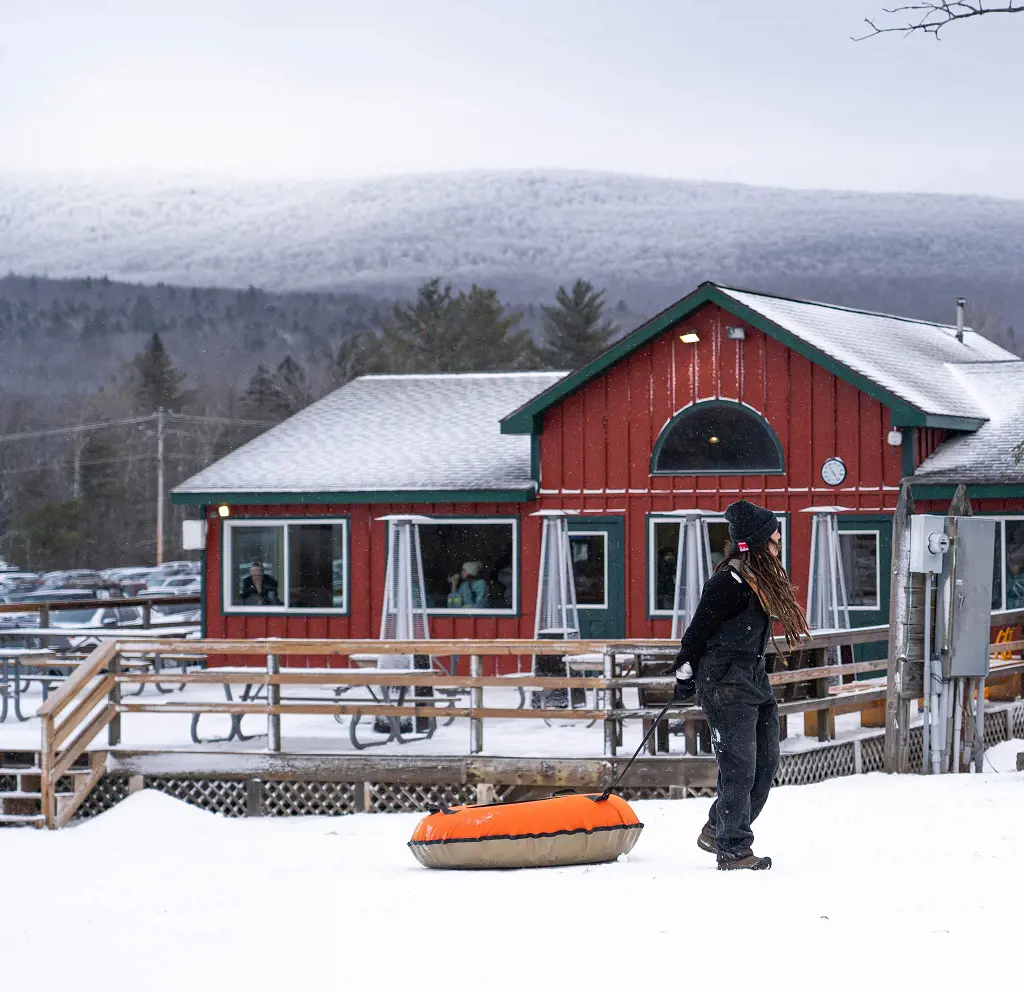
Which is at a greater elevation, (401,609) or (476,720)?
(401,609)

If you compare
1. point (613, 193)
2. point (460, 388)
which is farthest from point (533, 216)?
point (460, 388)

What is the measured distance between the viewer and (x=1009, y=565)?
61.9 feet

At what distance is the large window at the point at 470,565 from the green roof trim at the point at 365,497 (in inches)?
18.0

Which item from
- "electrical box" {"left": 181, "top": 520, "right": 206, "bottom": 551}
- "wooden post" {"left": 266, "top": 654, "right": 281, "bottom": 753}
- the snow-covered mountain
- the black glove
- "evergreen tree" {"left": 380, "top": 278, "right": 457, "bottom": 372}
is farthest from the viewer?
the snow-covered mountain

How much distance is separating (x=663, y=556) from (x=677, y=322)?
2.73m

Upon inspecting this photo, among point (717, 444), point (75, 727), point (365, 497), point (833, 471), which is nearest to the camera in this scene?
point (75, 727)

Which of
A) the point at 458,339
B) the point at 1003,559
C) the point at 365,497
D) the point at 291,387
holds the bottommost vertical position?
the point at 1003,559

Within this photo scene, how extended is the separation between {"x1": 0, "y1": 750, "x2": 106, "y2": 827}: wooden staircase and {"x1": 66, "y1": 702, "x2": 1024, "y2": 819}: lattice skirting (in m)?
0.20

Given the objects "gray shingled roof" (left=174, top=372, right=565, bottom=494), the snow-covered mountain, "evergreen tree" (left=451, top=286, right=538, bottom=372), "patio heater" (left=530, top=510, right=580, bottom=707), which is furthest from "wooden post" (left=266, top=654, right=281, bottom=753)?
the snow-covered mountain

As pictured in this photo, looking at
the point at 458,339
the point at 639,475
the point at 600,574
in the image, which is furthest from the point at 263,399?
the point at 639,475

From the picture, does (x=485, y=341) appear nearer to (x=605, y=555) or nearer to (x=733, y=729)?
(x=605, y=555)

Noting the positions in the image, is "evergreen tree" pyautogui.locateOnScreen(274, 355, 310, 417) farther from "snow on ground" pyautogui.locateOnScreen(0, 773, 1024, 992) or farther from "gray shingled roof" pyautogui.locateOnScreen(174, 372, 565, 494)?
"snow on ground" pyautogui.locateOnScreen(0, 773, 1024, 992)

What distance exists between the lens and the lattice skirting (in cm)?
1338

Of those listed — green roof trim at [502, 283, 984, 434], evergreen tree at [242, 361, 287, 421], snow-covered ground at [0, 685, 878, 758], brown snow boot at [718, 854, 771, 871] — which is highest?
evergreen tree at [242, 361, 287, 421]
